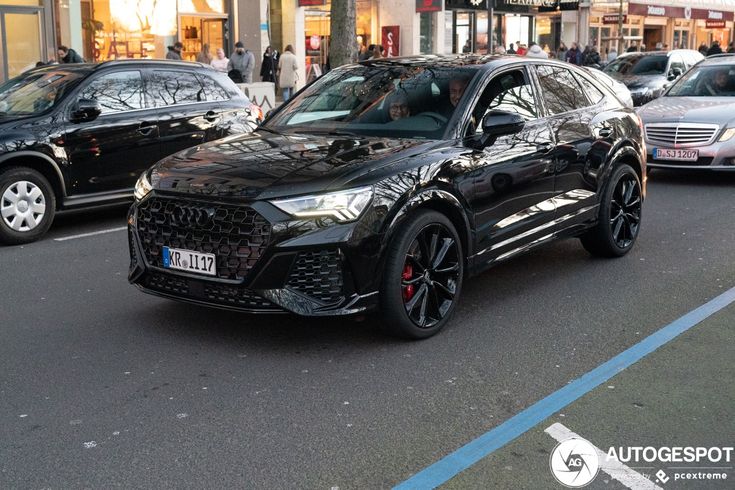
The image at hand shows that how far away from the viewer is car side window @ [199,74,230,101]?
10547mm

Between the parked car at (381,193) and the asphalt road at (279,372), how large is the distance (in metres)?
0.36

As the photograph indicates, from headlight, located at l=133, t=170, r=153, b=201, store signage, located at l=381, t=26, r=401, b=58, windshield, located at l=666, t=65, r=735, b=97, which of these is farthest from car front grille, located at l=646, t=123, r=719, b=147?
store signage, located at l=381, t=26, r=401, b=58

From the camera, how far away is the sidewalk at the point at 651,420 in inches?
152

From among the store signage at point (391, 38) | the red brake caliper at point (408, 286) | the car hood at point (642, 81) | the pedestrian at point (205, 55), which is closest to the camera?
the red brake caliper at point (408, 286)

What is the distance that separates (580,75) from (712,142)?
514cm

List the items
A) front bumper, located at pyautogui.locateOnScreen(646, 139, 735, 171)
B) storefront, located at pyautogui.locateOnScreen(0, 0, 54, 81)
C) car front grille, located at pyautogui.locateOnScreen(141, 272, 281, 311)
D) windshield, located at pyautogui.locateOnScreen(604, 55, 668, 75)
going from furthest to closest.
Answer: windshield, located at pyautogui.locateOnScreen(604, 55, 668, 75), storefront, located at pyautogui.locateOnScreen(0, 0, 54, 81), front bumper, located at pyautogui.locateOnScreen(646, 139, 735, 171), car front grille, located at pyautogui.locateOnScreen(141, 272, 281, 311)

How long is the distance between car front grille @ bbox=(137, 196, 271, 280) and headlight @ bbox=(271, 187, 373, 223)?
167 millimetres

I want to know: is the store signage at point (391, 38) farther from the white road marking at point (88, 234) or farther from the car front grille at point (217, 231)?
the car front grille at point (217, 231)

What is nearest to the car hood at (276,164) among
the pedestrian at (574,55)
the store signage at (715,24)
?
the pedestrian at (574,55)

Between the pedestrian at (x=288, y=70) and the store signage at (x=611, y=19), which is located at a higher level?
the store signage at (x=611, y=19)

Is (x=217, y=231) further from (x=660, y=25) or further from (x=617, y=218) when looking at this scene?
(x=660, y=25)

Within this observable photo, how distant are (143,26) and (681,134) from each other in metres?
15.7

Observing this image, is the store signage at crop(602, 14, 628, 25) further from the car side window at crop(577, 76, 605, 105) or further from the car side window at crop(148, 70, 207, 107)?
the car side window at crop(577, 76, 605, 105)

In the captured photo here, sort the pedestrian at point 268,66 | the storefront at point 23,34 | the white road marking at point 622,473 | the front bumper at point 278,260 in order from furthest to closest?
the pedestrian at point 268,66 → the storefront at point 23,34 → the front bumper at point 278,260 → the white road marking at point 622,473
